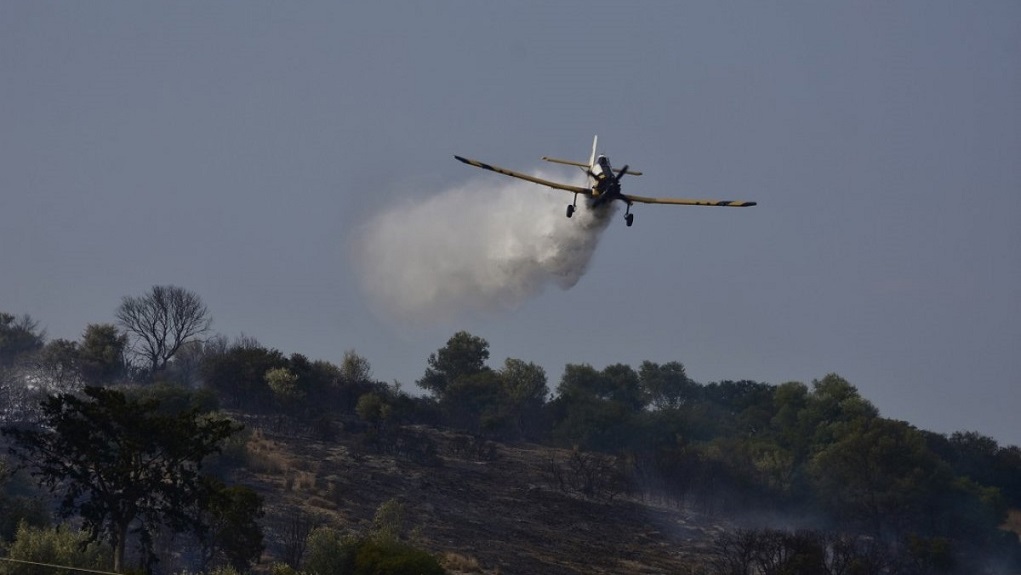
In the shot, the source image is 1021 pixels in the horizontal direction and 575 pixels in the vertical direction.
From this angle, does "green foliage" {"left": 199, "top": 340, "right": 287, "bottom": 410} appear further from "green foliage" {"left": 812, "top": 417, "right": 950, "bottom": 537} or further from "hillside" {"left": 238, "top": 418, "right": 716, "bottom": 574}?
"green foliage" {"left": 812, "top": 417, "right": 950, "bottom": 537}

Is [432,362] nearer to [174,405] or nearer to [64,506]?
[174,405]

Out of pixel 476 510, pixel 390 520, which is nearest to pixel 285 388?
pixel 476 510

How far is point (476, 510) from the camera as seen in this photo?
93.6 meters

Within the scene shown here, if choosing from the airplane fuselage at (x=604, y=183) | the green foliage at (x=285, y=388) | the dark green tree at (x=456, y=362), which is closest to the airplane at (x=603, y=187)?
the airplane fuselage at (x=604, y=183)

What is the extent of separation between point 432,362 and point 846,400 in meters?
47.0

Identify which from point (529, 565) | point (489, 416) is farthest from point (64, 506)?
point (489, 416)

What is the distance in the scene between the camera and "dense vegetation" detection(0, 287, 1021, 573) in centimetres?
9550

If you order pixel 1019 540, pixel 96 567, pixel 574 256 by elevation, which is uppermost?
pixel 574 256

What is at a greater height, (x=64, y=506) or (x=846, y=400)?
(x=846, y=400)

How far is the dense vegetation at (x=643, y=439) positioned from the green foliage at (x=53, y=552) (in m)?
9.80

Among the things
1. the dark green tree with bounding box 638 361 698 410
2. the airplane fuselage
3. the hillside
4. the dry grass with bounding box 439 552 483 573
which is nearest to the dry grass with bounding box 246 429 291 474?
the hillside

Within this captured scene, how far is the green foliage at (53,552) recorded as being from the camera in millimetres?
54844

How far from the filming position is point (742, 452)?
5054 inches

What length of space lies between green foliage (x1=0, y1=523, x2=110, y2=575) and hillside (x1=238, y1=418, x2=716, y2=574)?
46.2 ft
